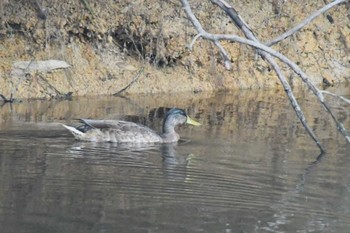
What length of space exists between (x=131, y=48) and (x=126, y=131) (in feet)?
22.8

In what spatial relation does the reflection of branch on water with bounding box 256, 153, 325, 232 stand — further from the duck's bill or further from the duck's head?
the duck's bill

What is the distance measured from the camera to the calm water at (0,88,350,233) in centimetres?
980

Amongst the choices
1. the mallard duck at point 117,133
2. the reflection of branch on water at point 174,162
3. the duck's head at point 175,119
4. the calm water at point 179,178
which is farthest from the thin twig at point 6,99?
the reflection of branch on water at point 174,162

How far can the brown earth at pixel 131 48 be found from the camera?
20750 mm

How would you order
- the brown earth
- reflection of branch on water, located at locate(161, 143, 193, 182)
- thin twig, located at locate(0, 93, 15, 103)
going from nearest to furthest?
reflection of branch on water, located at locate(161, 143, 193, 182)
thin twig, located at locate(0, 93, 15, 103)
the brown earth

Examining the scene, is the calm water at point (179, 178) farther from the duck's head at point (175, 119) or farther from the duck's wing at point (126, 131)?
the duck's wing at point (126, 131)

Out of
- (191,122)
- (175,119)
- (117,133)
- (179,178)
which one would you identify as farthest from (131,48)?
(179,178)

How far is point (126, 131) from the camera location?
50.8 feet

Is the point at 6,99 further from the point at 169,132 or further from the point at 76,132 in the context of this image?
the point at 169,132

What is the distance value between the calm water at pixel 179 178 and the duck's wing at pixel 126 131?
40 cm

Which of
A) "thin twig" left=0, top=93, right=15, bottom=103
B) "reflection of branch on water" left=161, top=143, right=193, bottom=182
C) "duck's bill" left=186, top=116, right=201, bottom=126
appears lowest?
"reflection of branch on water" left=161, top=143, right=193, bottom=182

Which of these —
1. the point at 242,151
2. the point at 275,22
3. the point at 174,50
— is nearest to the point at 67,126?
the point at 242,151

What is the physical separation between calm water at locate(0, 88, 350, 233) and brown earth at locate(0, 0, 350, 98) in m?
2.58

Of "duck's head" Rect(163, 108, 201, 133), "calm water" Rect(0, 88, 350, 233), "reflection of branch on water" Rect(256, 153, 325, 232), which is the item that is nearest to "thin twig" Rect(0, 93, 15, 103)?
"calm water" Rect(0, 88, 350, 233)
